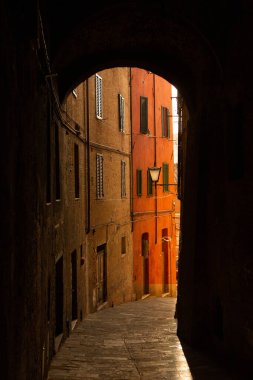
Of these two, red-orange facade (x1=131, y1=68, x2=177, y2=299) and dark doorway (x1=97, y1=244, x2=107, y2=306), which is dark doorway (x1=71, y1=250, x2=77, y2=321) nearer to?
dark doorway (x1=97, y1=244, x2=107, y2=306)

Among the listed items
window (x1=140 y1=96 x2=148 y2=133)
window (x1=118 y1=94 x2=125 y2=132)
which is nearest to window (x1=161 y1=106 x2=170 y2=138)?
window (x1=140 y1=96 x2=148 y2=133)

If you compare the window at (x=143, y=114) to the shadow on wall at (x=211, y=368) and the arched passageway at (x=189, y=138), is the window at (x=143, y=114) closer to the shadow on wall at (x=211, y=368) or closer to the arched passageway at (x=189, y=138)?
the arched passageway at (x=189, y=138)

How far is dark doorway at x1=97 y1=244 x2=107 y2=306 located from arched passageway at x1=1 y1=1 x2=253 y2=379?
577 centimetres

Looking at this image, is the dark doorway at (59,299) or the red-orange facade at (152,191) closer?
the dark doorway at (59,299)

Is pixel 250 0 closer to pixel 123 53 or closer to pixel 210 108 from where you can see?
pixel 210 108

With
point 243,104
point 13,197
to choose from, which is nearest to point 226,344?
point 243,104

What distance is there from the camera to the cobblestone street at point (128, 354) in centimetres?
768

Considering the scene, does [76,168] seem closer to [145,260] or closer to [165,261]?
[145,260]

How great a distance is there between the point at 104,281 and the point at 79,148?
16.9 ft

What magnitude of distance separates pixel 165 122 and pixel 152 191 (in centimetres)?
368

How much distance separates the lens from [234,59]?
25.3 ft

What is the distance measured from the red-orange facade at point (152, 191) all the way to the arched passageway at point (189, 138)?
34.8ft

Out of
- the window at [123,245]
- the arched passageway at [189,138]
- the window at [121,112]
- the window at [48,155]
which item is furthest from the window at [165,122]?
the window at [48,155]

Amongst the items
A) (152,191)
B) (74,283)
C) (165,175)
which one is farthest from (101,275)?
(165,175)
